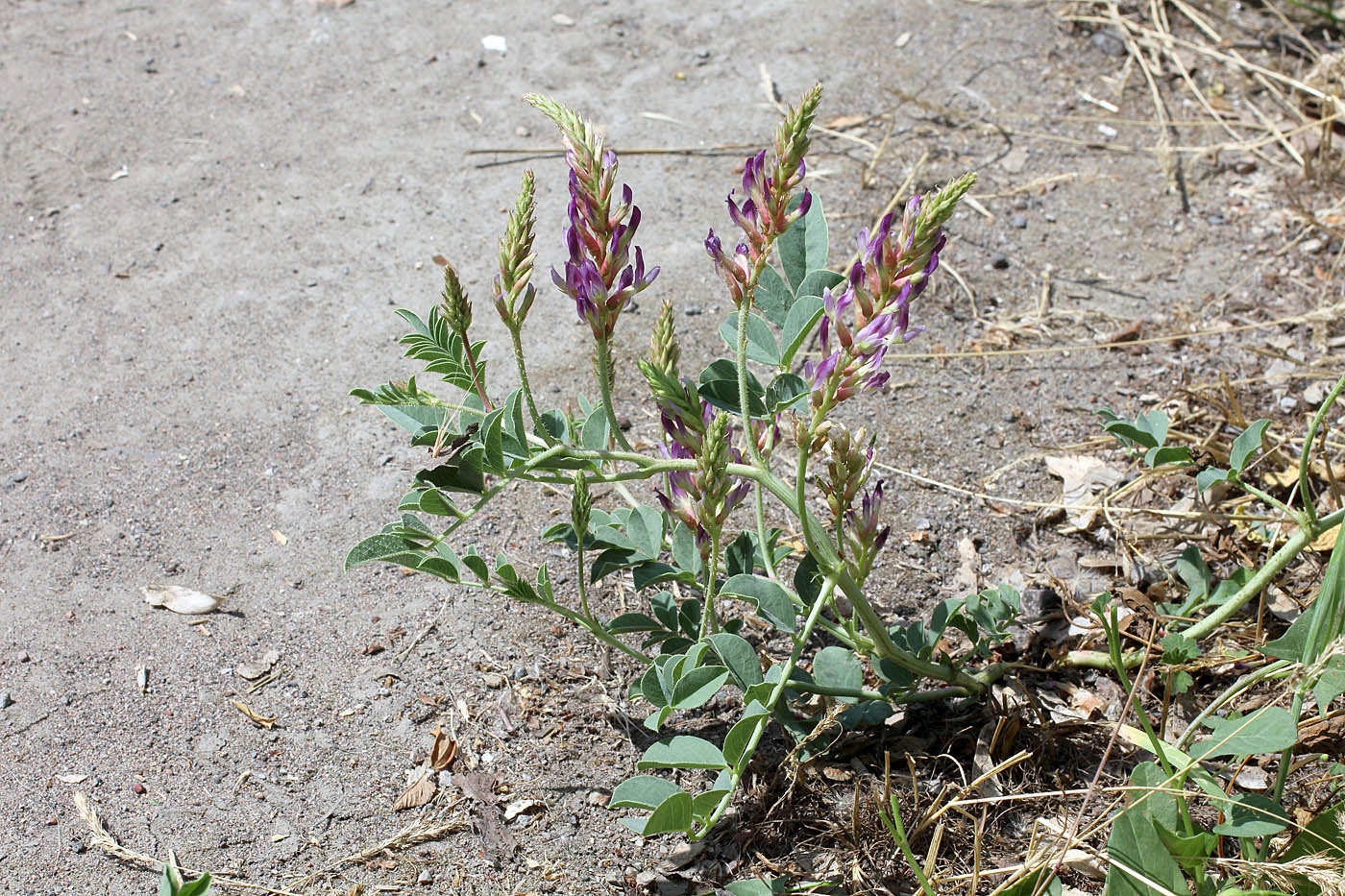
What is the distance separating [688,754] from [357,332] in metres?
1.74

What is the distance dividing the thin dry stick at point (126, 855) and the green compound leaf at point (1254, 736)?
1442 millimetres

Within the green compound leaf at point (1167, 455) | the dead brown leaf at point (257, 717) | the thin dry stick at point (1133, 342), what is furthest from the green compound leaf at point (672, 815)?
the thin dry stick at point (1133, 342)

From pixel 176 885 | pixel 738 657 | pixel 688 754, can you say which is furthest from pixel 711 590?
pixel 176 885

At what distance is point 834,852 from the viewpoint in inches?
71.7

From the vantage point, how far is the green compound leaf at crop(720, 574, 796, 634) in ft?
5.60

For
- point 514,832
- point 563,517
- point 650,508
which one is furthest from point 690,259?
point 514,832

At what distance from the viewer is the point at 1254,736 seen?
5.28ft

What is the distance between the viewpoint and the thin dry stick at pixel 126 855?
1753 millimetres

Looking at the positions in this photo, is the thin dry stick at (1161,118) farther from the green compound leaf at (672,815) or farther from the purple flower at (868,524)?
the green compound leaf at (672,815)

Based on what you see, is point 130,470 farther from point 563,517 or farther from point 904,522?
point 904,522

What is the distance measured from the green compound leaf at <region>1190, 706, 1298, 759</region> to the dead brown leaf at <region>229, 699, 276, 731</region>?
1547 millimetres

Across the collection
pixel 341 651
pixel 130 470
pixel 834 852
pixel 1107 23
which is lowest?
pixel 834 852

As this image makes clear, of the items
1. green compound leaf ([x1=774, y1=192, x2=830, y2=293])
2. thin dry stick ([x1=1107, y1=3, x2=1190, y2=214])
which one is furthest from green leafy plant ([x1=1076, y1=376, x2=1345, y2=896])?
thin dry stick ([x1=1107, y1=3, x2=1190, y2=214])

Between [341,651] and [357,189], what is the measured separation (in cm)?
179
